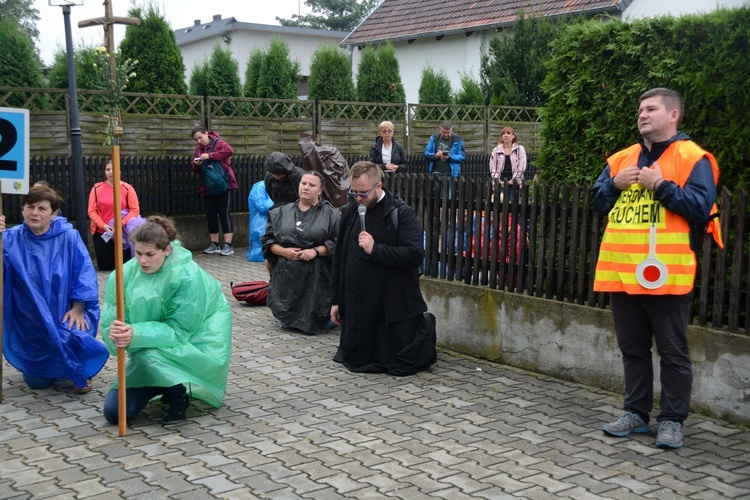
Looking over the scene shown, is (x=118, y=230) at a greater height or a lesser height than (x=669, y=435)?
greater

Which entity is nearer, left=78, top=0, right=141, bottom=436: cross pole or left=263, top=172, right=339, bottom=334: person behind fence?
left=78, top=0, right=141, bottom=436: cross pole

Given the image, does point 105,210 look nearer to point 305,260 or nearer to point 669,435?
point 305,260

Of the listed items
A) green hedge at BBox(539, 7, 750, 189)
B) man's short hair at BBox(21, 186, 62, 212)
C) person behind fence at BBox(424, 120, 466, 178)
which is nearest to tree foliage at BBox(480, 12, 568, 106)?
person behind fence at BBox(424, 120, 466, 178)

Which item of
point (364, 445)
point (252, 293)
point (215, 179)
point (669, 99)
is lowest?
point (364, 445)

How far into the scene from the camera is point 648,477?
16.1 ft

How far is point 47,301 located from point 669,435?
460 centimetres

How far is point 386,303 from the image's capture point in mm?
7301

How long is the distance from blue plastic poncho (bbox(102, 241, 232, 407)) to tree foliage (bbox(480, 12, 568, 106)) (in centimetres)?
2006

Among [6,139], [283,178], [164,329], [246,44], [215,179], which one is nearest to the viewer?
[164,329]

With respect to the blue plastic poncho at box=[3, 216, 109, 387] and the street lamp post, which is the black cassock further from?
the street lamp post

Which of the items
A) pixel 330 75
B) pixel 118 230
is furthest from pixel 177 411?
pixel 330 75

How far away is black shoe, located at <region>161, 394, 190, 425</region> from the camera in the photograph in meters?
5.89

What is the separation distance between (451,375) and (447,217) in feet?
5.60

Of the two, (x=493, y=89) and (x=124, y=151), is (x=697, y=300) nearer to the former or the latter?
(x=124, y=151)
